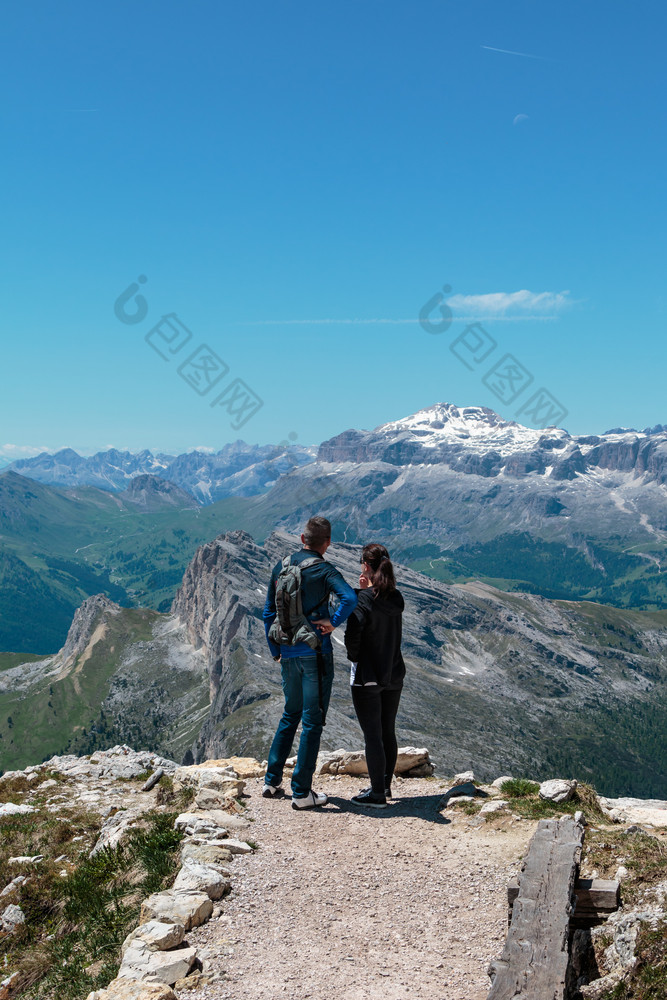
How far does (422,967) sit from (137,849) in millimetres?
6724

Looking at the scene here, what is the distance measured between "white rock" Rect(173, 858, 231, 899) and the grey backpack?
4.87 m

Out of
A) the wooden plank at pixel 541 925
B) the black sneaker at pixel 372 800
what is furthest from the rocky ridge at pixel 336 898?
the wooden plank at pixel 541 925

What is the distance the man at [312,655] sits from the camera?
15.2 metres

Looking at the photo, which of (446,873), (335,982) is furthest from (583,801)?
(335,982)

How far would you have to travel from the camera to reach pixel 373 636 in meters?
15.4

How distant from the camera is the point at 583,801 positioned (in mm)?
15773

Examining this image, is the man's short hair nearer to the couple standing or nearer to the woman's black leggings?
the couple standing

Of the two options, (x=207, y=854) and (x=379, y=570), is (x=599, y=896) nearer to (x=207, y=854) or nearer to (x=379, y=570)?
(x=207, y=854)

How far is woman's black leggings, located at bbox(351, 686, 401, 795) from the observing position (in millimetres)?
15586

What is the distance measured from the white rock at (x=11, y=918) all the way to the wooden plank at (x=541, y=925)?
9776 mm

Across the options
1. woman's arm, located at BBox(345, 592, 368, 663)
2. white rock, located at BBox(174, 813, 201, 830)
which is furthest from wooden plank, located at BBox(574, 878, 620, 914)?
white rock, located at BBox(174, 813, 201, 830)

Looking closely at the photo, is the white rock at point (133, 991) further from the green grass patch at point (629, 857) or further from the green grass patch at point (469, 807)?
the green grass patch at point (469, 807)

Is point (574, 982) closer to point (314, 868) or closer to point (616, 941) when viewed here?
point (616, 941)

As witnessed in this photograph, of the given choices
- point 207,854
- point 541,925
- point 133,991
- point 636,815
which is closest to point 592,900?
point 541,925
